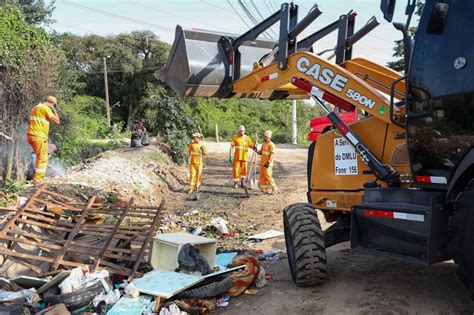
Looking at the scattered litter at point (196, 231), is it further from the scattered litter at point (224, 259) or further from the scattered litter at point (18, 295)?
the scattered litter at point (18, 295)

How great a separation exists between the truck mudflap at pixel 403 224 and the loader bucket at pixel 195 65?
2.27m

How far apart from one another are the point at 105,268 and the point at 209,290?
4.35 ft

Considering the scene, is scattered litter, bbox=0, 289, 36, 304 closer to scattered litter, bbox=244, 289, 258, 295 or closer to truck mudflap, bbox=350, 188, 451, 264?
scattered litter, bbox=244, 289, 258, 295

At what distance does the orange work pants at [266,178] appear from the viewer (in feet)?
44.2

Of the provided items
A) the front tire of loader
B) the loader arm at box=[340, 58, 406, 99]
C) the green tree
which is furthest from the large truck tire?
the green tree

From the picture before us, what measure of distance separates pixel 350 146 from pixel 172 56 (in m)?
2.36

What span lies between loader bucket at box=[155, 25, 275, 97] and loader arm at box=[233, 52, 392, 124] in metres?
0.46

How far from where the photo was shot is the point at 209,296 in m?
5.33

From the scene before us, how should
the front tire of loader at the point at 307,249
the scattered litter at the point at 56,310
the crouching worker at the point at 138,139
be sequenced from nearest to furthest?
the scattered litter at the point at 56,310 < the front tire of loader at the point at 307,249 < the crouching worker at the point at 138,139

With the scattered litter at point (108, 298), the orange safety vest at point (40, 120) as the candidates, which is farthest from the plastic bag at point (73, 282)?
the orange safety vest at point (40, 120)

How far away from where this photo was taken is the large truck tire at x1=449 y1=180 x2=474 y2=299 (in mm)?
3680

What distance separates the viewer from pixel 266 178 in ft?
44.5

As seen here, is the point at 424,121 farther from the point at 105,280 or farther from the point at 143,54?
the point at 143,54

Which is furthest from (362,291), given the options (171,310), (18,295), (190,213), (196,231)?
(190,213)
